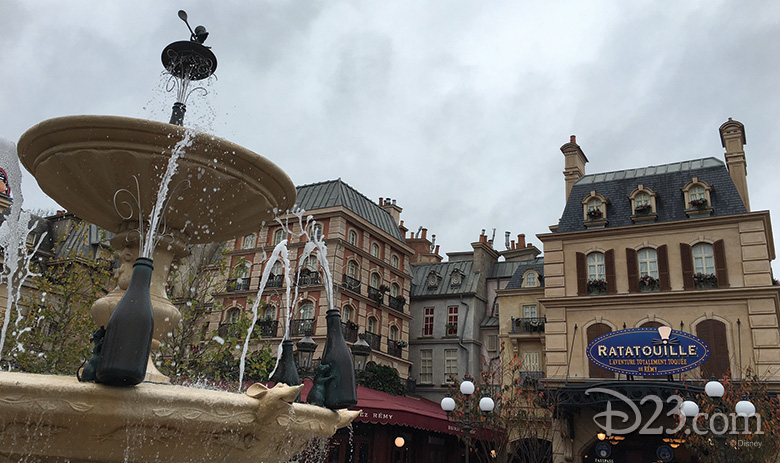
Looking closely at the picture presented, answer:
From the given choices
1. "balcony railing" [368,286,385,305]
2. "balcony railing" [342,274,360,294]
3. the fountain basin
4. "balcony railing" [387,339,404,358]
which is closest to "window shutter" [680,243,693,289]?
"balcony railing" [342,274,360,294]

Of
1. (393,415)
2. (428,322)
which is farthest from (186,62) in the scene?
(428,322)

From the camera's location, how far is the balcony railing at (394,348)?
3531cm

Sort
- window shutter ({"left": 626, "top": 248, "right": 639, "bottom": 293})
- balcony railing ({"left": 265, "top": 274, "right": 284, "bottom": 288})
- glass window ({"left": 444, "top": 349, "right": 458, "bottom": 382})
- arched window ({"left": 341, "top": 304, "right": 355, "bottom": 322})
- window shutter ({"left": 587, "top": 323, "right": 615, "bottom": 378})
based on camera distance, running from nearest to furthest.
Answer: window shutter ({"left": 587, "top": 323, "right": 615, "bottom": 378}) → window shutter ({"left": 626, "top": 248, "right": 639, "bottom": 293}) → arched window ({"left": 341, "top": 304, "right": 355, "bottom": 322}) → balcony railing ({"left": 265, "top": 274, "right": 284, "bottom": 288}) → glass window ({"left": 444, "top": 349, "right": 458, "bottom": 382})

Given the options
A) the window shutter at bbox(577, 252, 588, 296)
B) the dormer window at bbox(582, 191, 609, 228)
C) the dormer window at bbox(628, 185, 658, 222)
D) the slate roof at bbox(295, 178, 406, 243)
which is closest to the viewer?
the window shutter at bbox(577, 252, 588, 296)

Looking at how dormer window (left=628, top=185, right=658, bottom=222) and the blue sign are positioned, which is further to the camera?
dormer window (left=628, top=185, right=658, bottom=222)

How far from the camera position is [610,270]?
78.9 ft

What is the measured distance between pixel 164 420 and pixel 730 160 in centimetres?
2668

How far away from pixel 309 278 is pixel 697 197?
19005mm

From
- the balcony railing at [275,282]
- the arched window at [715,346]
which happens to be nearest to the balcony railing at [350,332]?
the balcony railing at [275,282]

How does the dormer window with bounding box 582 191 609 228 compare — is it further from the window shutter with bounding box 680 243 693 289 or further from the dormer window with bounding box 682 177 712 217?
the window shutter with bounding box 680 243 693 289

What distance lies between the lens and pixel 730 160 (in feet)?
82.5

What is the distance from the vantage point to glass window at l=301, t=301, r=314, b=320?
31.6 metres

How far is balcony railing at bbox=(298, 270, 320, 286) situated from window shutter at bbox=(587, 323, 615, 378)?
14465 millimetres

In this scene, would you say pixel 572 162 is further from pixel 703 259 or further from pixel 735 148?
pixel 703 259
